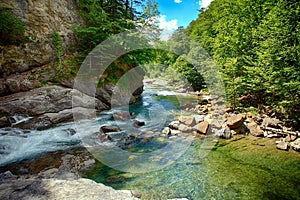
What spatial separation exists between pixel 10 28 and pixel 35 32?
6.40 feet

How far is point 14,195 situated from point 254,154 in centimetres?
698

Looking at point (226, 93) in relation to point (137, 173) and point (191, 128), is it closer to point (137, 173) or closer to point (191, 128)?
point (191, 128)

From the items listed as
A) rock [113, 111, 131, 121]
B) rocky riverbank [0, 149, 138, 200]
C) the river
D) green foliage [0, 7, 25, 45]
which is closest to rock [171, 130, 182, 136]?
the river

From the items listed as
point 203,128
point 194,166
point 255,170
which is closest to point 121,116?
point 203,128

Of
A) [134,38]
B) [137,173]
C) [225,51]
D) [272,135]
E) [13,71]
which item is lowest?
[137,173]

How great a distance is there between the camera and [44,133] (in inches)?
338

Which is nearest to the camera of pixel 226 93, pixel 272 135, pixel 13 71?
pixel 272 135

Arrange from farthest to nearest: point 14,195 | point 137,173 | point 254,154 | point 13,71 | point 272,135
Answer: point 13,71 → point 272,135 → point 254,154 → point 137,173 → point 14,195

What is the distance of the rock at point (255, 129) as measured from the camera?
26.6 feet

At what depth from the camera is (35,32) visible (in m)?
13.0

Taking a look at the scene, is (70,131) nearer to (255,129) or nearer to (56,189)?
(56,189)

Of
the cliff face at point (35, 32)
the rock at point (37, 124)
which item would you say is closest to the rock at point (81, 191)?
the rock at point (37, 124)

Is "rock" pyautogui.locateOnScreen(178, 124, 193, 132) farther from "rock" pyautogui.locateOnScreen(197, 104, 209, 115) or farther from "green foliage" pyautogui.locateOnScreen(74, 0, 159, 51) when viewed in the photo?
"green foliage" pyautogui.locateOnScreen(74, 0, 159, 51)

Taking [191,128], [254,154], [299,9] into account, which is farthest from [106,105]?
[299,9]
